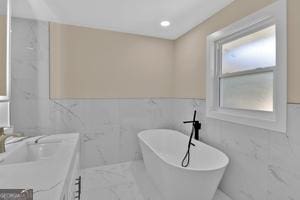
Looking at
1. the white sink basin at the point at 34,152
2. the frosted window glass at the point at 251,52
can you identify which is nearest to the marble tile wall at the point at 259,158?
the frosted window glass at the point at 251,52

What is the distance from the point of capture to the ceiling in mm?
1985

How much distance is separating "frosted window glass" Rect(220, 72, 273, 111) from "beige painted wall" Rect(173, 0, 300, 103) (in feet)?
0.93

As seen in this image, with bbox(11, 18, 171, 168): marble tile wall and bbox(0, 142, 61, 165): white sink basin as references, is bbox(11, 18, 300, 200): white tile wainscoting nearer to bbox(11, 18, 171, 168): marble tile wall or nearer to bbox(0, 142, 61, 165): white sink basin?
bbox(11, 18, 171, 168): marble tile wall

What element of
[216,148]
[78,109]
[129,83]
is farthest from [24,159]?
[216,148]

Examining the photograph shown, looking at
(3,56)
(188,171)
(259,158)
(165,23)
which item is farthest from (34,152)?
(165,23)

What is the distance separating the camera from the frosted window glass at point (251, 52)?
168 centimetres

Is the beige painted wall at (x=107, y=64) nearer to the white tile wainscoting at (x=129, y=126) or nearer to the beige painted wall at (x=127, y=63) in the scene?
the beige painted wall at (x=127, y=63)

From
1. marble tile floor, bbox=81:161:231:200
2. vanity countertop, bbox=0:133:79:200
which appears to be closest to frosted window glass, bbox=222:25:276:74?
marble tile floor, bbox=81:161:231:200

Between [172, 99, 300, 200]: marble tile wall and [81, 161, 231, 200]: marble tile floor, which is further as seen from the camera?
[81, 161, 231, 200]: marble tile floor

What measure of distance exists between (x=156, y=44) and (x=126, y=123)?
5.32 feet

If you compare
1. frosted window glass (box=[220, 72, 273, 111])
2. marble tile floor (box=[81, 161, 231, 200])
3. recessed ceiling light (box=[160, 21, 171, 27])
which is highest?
recessed ceiling light (box=[160, 21, 171, 27])

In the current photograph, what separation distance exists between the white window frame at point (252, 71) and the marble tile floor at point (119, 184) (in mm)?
1045

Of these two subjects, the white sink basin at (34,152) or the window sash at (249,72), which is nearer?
the white sink basin at (34,152)

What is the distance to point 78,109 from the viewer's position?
2576 millimetres
